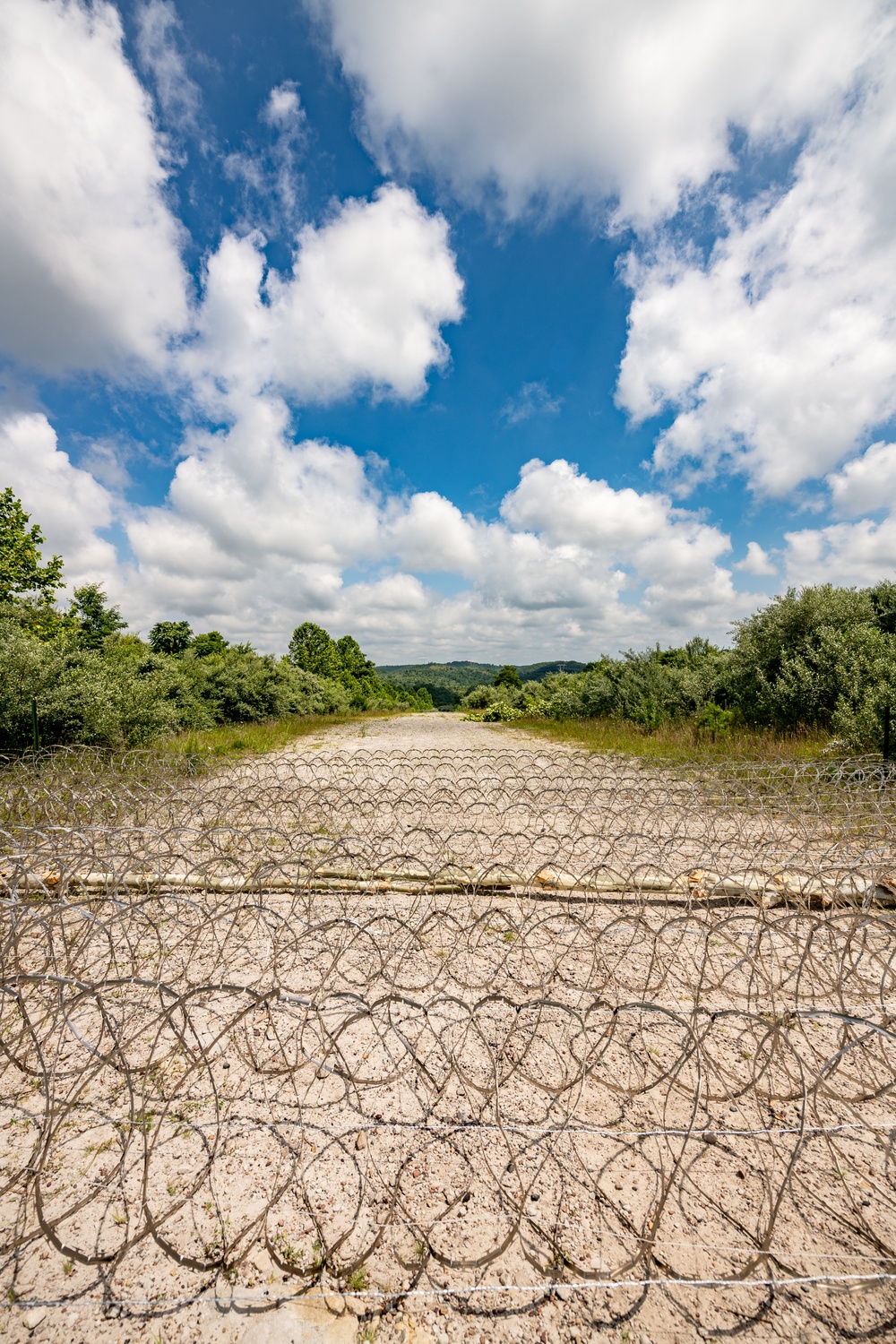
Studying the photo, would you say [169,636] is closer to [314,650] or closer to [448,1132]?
[314,650]

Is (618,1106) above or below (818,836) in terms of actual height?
below

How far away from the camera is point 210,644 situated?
30359mm

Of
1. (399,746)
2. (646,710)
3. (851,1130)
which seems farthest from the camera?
(646,710)

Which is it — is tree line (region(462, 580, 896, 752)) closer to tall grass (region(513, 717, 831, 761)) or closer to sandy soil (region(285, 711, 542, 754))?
tall grass (region(513, 717, 831, 761))

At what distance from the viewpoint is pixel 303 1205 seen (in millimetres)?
1823

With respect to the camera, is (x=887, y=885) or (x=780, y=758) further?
(x=780, y=758)

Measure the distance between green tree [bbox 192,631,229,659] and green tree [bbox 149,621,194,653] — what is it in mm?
912

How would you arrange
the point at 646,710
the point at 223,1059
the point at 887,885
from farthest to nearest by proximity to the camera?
the point at 646,710 → the point at 887,885 → the point at 223,1059

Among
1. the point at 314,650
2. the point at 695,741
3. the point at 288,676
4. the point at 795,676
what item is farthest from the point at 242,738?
the point at 314,650

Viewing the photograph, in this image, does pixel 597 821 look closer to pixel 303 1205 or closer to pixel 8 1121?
pixel 303 1205

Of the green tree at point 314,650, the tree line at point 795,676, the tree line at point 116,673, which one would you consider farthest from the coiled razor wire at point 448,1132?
the green tree at point 314,650

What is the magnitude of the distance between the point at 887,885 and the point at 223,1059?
5.21 metres

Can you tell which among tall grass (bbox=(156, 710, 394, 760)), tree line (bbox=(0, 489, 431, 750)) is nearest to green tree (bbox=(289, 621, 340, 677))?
tree line (bbox=(0, 489, 431, 750))

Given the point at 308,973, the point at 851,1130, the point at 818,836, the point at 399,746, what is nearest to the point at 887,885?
the point at 818,836
